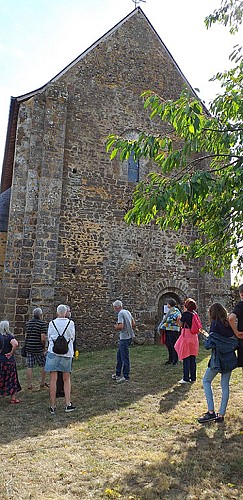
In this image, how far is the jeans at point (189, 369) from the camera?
718 cm

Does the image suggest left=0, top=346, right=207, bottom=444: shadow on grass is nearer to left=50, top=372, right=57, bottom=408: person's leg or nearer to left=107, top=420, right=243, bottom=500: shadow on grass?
left=50, top=372, right=57, bottom=408: person's leg

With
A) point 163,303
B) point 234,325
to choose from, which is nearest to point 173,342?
point 234,325

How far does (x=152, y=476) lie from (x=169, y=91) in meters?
14.5

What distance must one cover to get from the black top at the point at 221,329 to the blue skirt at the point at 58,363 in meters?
2.36

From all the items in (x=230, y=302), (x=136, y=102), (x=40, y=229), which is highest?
(x=136, y=102)

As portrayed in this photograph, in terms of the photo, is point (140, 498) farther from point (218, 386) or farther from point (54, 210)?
point (54, 210)

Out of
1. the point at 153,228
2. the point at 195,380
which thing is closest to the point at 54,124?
the point at 153,228

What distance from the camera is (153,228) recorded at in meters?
14.2

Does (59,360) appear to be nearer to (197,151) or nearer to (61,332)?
(61,332)

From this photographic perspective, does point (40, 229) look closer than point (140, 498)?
No

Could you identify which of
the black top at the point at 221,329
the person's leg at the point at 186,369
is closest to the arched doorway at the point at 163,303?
the person's leg at the point at 186,369

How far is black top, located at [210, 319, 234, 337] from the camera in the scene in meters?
5.14

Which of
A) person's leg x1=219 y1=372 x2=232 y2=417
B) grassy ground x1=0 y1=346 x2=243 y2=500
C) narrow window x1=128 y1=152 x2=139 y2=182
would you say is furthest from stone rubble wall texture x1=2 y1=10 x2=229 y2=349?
person's leg x1=219 y1=372 x2=232 y2=417

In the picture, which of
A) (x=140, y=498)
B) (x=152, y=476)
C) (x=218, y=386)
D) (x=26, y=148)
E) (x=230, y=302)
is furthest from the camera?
(x=230, y=302)
